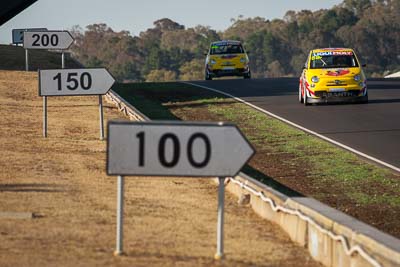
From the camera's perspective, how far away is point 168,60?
13525 cm

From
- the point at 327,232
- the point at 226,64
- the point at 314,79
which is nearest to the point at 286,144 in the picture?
the point at 314,79

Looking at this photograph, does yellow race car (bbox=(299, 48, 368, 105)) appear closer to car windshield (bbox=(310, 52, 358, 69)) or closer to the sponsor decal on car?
the sponsor decal on car

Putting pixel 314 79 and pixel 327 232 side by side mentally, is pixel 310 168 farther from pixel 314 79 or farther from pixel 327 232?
pixel 314 79

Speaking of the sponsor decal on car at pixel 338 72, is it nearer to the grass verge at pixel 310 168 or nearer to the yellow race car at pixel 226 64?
the grass verge at pixel 310 168

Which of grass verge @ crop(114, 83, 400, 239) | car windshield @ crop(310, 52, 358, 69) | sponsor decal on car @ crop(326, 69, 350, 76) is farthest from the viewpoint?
car windshield @ crop(310, 52, 358, 69)

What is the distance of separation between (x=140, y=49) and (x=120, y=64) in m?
7.34

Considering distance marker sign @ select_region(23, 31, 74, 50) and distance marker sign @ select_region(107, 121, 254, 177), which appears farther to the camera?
distance marker sign @ select_region(23, 31, 74, 50)

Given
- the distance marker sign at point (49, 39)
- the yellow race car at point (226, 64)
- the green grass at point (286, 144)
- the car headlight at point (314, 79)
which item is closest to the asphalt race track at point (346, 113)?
the green grass at point (286, 144)

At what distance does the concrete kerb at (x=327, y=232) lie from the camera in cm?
876

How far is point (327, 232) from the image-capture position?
31.6 feet

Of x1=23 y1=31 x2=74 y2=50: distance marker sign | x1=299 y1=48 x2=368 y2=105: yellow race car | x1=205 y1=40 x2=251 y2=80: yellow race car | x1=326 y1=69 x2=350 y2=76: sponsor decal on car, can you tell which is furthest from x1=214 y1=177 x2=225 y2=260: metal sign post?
x1=205 y1=40 x2=251 y2=80: yellow race car

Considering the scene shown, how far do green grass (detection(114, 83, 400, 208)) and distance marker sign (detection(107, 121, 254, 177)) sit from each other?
5.73 meters

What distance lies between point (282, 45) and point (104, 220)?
5265 inches

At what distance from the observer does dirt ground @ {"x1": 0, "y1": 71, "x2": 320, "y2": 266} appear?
9602mm
